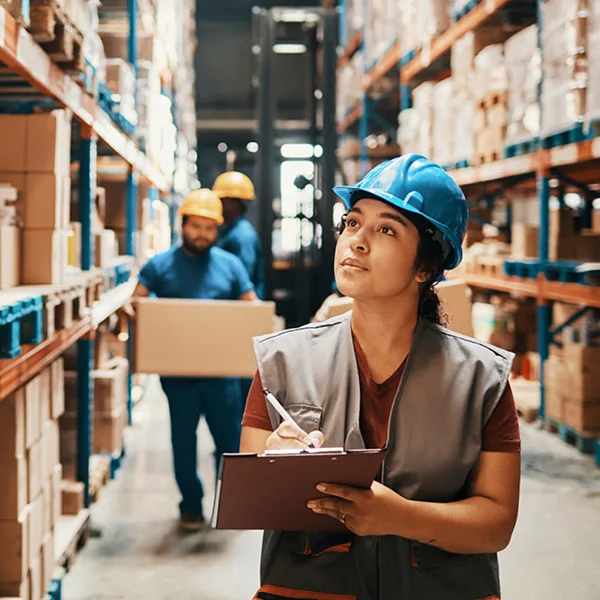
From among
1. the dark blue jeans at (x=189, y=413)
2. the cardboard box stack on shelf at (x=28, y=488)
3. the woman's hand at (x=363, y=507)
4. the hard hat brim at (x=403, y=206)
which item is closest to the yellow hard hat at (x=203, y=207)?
the dark blue jeans at (x=189, y=413)

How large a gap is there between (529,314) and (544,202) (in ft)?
6.91

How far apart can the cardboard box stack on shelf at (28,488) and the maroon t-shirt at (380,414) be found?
1.52 metres

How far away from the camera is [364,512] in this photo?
1667mm

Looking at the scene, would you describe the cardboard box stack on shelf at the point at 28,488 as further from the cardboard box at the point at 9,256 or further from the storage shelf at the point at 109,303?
the storage shelf at the point at 109,303

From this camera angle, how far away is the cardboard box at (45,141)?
11.6ft

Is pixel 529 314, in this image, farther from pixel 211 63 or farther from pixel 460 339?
pixel 211 63

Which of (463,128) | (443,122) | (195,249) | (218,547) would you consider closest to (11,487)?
(218,547)

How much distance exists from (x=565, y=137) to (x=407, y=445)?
16.5ft

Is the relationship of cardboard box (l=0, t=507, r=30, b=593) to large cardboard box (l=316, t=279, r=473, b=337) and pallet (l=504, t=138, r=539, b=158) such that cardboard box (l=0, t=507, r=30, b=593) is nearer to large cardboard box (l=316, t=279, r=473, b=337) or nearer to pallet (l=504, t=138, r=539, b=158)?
large cardboard box (l=316, t=279, r=473, b=337)

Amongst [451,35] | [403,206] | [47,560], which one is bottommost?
[47,560]

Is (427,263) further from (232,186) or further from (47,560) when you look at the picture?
(232,186)

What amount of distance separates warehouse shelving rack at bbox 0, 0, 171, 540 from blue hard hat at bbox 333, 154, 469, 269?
1.28 meters

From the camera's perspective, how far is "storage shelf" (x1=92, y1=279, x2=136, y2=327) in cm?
461

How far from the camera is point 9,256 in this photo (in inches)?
132
